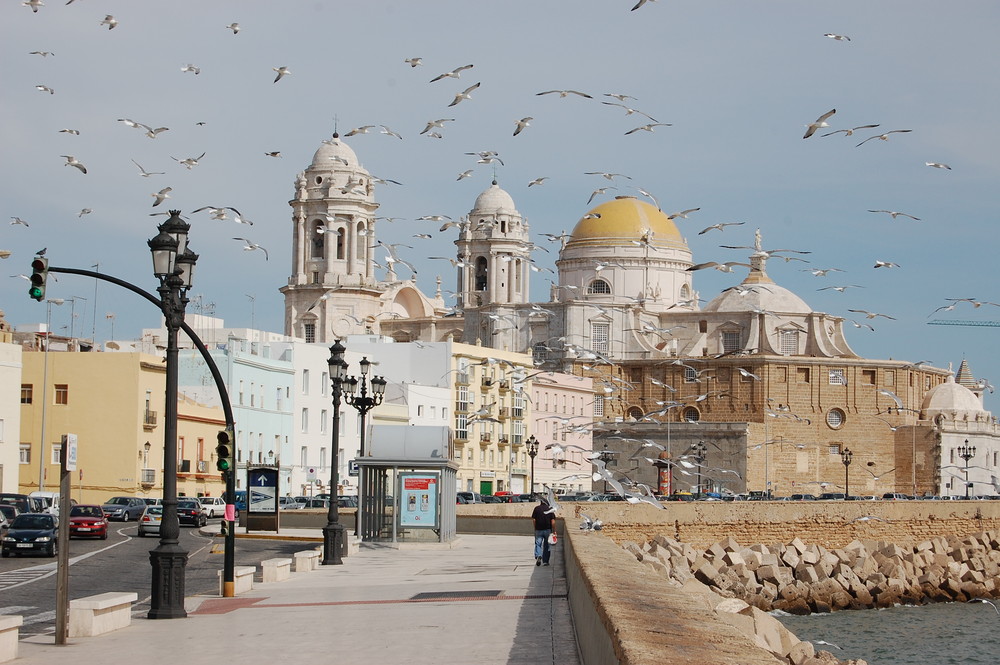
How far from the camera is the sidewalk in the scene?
13820 millimetres

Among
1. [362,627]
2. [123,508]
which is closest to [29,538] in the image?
[362,627]

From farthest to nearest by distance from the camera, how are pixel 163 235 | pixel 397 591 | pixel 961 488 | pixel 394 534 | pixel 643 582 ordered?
pixel 961 488, pixel 394 534, pixel 397 591, pixel 163 235, pixel 643 582

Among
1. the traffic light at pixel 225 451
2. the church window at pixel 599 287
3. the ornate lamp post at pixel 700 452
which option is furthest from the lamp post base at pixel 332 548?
the church window at pixel 599 287

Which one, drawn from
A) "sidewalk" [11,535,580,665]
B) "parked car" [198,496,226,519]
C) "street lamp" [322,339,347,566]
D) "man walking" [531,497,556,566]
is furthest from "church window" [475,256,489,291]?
"sidewalk" [11,535,580,665]

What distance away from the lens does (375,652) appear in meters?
14.1

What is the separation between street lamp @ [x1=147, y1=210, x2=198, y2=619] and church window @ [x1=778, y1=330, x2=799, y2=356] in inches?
3939

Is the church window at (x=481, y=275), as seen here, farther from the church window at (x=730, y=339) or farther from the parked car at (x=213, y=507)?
the parked car at (x=213, y=507)

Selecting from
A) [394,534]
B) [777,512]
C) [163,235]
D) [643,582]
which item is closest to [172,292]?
[163,235]

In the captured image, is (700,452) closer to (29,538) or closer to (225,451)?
(29,538)

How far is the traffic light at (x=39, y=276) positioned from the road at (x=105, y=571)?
366 cm

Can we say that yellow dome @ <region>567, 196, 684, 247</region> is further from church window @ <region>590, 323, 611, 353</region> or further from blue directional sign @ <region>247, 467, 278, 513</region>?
blue directional sign @ <region>247, 467, 278, 513</region>

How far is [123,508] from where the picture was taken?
4934cm

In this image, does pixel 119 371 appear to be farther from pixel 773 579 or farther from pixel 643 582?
pixel 643 582

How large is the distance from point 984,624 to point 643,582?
32.2 meters
